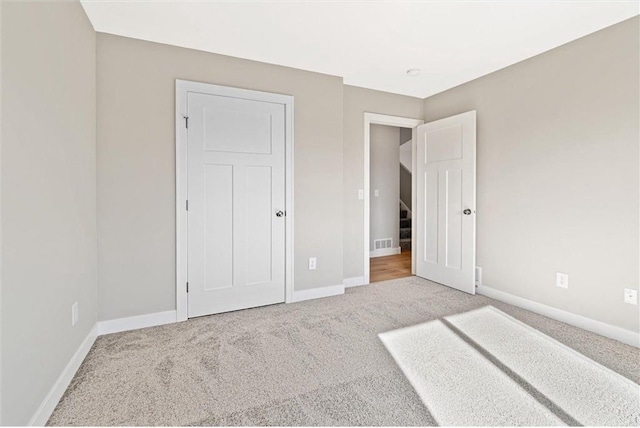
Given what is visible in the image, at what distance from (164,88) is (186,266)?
1.49m

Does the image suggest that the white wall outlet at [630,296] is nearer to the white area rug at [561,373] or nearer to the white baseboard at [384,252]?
the white area rug at [561,373]

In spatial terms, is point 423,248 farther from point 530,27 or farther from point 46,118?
point 46,118

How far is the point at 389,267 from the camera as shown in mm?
4590

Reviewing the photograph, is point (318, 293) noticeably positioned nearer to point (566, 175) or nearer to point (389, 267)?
point (389, 267)

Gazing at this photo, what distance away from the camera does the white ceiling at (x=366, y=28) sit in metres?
2.09

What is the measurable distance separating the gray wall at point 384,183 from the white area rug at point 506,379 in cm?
302

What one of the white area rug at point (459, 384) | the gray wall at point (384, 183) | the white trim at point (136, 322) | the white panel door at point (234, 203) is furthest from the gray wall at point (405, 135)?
the white trim at point (136, 322)

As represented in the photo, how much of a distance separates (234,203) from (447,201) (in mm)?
2384

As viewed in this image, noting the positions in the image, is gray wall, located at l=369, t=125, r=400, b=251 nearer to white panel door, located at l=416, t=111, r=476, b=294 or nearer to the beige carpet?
white panel door, located at l=416, t=111, r=476, b=294

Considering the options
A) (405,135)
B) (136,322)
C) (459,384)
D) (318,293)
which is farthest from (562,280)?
(405,135)

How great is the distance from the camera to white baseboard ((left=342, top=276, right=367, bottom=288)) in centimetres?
367

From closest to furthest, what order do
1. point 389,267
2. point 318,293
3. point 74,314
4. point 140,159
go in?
1. point 74,314
2. point 140,159
3. point 318,293
4. point 389,267

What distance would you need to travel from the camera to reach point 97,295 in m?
2.39

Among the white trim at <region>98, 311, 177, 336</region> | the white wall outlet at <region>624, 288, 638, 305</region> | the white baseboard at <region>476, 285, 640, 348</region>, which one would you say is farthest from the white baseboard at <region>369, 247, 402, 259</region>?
the white trim at <region>98, 311, 177, 336</region>
